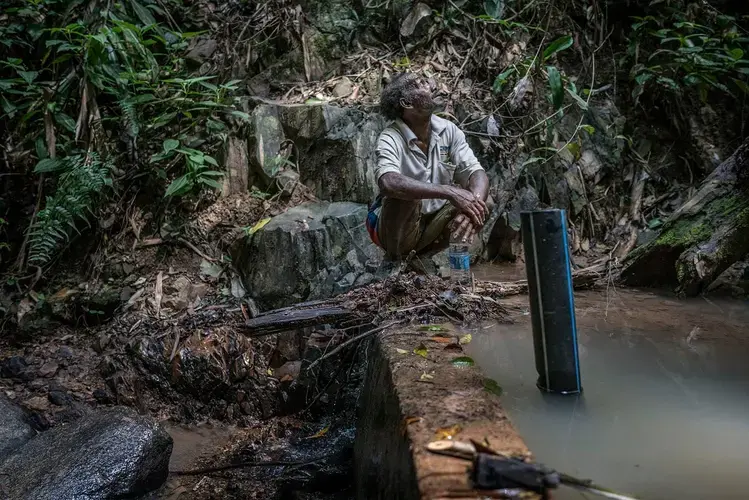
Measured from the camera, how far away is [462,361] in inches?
86.0

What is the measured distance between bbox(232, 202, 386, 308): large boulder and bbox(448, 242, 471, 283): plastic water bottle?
3.28ft

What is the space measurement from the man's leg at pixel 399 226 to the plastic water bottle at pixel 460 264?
1.09 ft

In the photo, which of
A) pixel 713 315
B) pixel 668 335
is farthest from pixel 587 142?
pixel 668 335

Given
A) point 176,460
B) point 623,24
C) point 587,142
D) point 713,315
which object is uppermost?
point 623,24

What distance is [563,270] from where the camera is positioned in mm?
1984

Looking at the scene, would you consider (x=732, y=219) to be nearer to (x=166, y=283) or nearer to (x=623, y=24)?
(x=623, y=24)

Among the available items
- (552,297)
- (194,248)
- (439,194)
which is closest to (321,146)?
(194,248)

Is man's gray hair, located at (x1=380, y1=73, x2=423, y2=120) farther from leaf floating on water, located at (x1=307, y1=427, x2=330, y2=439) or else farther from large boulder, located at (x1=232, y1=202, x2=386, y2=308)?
leaf floating on water, located at (x1=307, y1=427, x2=330, y2=439)

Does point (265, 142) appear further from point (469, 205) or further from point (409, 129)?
point (469, 205)

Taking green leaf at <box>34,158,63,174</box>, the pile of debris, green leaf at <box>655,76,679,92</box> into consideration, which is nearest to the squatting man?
the pile of debris

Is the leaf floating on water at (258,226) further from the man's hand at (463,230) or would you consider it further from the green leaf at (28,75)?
the green leaf at (28,75)

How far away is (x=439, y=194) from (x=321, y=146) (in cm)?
238

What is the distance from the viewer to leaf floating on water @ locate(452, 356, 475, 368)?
2158 mm

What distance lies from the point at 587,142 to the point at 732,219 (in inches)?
91.3
